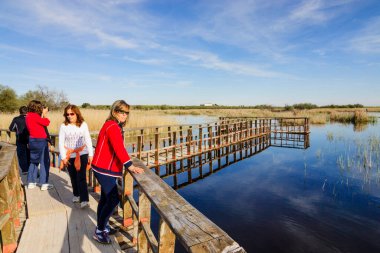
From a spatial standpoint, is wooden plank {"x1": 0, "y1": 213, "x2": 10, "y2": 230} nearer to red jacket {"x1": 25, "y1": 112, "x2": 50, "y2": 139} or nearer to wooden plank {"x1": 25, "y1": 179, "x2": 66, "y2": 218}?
wooden plank {"x1": 25, "y1": 179, "x2": 66, "y2": 218}

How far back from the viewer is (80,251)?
267cm

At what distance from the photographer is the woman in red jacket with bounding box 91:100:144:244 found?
2.57m

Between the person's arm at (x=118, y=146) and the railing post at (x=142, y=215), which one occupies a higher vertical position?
the person's arm at (x=118, y=146)

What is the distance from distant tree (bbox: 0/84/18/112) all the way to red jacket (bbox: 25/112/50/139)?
30.8 meters

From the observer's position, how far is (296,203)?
27.2 feet

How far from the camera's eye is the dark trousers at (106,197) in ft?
8.84

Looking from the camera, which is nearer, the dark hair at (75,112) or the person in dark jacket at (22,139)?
the dark hair at (75,112)

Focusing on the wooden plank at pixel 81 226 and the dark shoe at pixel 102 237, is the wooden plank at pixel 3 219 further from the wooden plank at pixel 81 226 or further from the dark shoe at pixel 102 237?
the dark shoe at pixel 102 237

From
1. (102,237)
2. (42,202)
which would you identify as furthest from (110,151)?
(42,202)

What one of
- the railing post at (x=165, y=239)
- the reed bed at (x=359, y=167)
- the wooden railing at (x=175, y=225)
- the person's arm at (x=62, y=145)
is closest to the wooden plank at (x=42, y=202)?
the person's arm at (x=62, y=145)

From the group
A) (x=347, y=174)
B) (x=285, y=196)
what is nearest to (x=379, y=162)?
(x=347, y=174)

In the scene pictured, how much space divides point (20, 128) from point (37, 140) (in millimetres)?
1669

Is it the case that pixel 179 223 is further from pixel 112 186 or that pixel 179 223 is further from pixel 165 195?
pixel 112 186

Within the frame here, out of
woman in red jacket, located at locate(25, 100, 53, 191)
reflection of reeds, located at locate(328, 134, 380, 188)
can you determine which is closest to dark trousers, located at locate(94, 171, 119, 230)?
Result: woman in red jacket, located at locate(25, 100, 53, 191)
